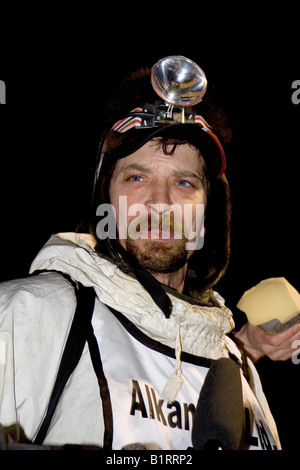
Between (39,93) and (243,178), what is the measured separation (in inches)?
65.2

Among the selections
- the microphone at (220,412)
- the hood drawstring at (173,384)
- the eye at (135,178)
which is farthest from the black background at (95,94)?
the microphone at (220,412)

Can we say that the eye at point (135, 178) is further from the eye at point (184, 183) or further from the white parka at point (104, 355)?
the white parka at point (104, 355)

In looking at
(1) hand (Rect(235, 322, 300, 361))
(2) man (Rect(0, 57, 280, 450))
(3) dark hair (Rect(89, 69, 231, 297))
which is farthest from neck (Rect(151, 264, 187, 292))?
(1) hand (Rect(235, 322, 300, 361))

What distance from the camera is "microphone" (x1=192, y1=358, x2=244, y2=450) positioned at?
79cm

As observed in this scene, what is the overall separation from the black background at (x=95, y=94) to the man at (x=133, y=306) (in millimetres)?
862

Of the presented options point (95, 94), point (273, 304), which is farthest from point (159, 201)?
point (95, 94)

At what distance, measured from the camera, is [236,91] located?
3.31 meters

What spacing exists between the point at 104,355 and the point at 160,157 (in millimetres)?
860

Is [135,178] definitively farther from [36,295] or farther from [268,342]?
[268,342]

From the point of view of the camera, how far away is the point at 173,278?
6.43 ft

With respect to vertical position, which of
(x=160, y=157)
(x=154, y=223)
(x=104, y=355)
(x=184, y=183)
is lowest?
(x=104, y=355)

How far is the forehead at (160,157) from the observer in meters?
1.83

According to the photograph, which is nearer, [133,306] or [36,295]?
[36,295]
